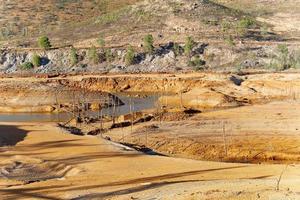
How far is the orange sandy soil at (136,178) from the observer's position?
23.3 m

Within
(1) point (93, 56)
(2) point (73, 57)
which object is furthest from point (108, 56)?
(2) point (73, 57)

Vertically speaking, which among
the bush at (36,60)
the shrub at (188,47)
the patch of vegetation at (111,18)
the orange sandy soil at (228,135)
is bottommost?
the orange sandy soil at (228,135)

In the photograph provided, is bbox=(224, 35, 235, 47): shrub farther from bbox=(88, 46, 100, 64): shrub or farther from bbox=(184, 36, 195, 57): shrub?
bbox=(88, 46, 100, 64): shrub

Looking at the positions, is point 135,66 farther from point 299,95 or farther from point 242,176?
point 242,176

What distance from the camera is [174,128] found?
149 feet

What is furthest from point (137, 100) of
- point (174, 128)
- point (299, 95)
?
point (174, 128)

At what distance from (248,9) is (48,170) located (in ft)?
405

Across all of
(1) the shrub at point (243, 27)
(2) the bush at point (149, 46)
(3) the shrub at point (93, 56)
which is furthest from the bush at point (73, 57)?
(1) the shrub at point (243, 27)

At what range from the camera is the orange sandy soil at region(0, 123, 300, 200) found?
23328mm

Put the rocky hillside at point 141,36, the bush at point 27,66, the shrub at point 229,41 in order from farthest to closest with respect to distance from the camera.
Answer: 1. the shrub at point 229,41
2. the bush at point 27,66
3. the rocky hillside at point 141,36

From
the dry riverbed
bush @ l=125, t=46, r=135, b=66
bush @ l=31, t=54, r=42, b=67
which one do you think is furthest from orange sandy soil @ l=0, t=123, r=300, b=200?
bush @ l=31, t=54, r=42, b=67

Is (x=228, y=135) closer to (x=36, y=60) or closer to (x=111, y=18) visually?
(x=36, y=60)

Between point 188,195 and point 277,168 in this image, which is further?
point 277,168

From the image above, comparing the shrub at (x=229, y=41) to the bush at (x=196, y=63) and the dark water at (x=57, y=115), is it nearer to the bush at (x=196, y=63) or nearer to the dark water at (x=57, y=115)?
the bush at (x=196, y=63)
